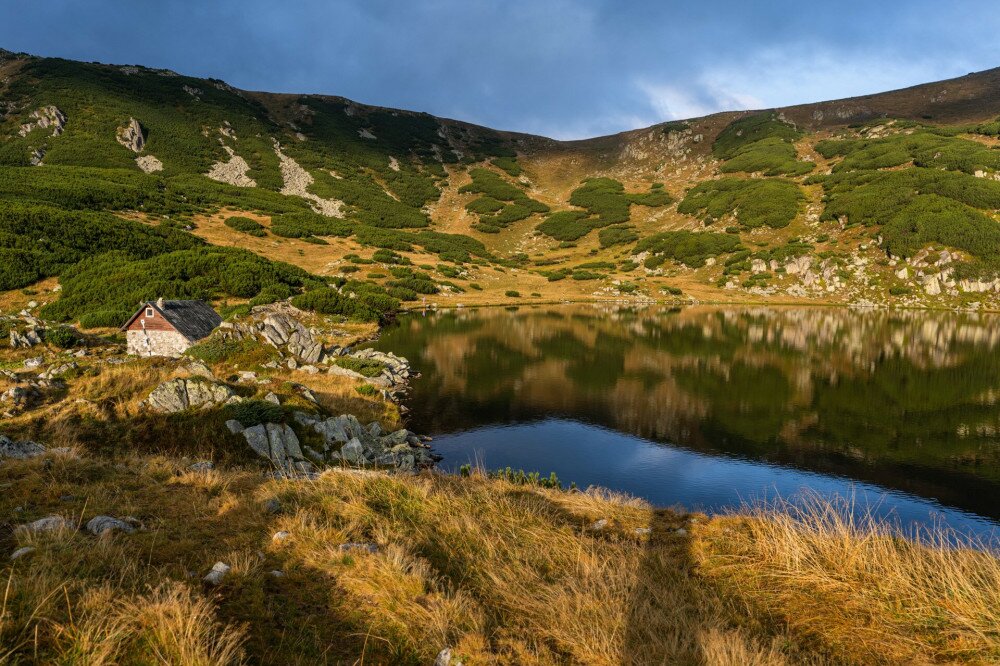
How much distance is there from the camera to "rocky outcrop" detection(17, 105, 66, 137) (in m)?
95.1

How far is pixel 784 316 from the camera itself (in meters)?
57.1

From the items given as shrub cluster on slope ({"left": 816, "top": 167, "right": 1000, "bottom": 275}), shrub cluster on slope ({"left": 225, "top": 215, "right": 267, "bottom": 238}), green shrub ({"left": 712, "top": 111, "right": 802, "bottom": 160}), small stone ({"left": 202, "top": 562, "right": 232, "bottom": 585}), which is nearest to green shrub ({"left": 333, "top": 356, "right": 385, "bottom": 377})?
small stone ({"left": 202, "top": 562, "right": 232, "bottom": 585})

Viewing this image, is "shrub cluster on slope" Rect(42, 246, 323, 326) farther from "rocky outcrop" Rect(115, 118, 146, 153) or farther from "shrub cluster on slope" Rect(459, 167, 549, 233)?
"rocky outcrop" Rect(115, 118, 146, 153)

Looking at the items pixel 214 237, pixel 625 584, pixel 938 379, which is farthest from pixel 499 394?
pixel 214 237

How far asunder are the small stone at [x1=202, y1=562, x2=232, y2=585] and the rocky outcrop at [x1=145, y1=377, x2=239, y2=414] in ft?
35.9

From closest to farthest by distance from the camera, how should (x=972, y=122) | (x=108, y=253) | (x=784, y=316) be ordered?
(x=108, y=253) → (x=784, y=316) → (x=972, y=122)

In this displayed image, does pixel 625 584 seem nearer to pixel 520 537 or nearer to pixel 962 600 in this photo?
pixel 520 537

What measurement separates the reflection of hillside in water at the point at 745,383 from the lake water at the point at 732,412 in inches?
4.8

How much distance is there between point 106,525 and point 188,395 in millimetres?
9504

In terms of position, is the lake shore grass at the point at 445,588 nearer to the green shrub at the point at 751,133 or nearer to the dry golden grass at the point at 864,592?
the dry golden grass at the point at 864,592

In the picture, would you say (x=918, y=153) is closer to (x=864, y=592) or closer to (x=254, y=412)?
(x=864, y=592)

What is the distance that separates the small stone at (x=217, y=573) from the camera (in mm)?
5118

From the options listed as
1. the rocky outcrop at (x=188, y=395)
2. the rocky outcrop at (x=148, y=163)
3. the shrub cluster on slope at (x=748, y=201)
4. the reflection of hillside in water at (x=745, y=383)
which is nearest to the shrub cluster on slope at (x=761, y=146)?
the shrub cluster on slope at (x=748, y=201)

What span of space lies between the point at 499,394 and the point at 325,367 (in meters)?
10.5
